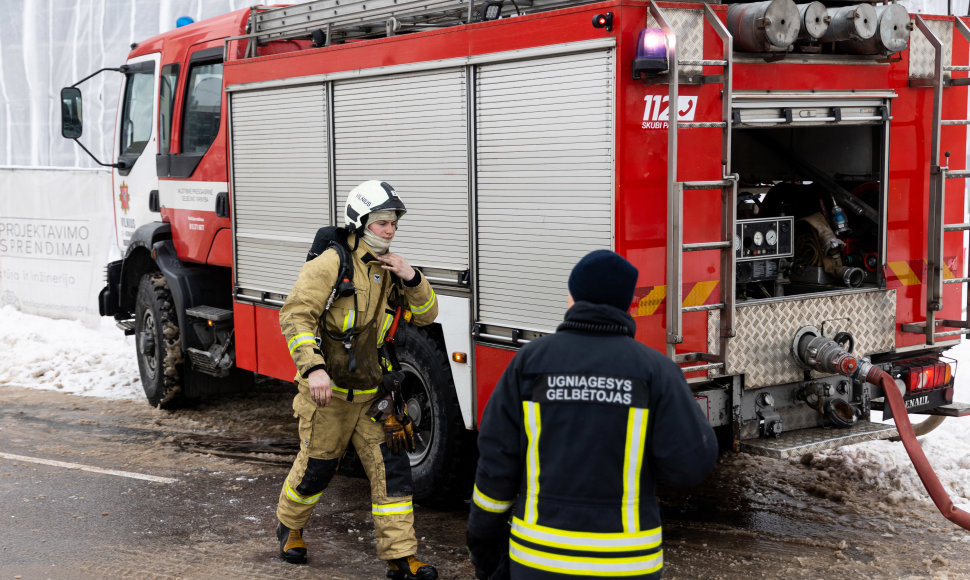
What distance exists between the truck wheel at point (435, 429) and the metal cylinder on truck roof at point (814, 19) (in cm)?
259

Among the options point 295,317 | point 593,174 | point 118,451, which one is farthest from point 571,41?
point 118,451

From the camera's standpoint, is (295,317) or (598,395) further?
(295,317)

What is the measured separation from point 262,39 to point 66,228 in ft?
22.2

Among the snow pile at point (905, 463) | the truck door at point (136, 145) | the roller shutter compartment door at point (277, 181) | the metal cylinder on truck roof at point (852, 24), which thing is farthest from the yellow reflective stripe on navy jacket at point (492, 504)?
the truck door at point (136, 145)

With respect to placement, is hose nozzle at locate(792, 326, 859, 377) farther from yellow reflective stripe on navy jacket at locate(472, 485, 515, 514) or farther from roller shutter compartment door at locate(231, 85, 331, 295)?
roller shutter compartment door at locate(231, 85, 331, 295)

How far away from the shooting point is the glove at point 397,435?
5.17m

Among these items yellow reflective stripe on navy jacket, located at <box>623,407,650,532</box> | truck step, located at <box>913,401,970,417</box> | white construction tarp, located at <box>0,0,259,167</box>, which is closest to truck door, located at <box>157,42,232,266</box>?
truck step, located at <box>913,401,970,417</box>

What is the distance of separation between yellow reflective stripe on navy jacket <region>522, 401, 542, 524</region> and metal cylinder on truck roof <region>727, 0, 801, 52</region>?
9.38 ft

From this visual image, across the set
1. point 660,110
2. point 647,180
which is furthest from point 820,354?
point 660,110

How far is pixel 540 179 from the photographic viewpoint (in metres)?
5.32

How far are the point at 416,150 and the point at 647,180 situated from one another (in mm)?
1625

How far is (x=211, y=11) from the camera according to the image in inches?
655

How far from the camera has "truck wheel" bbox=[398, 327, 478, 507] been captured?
19.9 feet

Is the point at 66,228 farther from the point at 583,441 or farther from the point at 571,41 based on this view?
the point at 583,441
